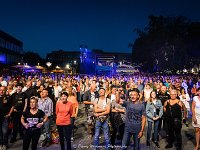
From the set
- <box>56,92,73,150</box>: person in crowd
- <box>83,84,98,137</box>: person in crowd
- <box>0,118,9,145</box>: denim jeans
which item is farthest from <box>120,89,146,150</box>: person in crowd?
<box>0,118,9,145</box>: denim jeans

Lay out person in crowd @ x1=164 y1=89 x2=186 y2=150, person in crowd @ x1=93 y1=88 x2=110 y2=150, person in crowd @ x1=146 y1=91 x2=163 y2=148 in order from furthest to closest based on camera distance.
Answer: person in crowd @ x1=146 y1=91 x2=163 y2=148
person in crowd @ x1=164 y1=89 x2=186 y2=150
person in crowd @ x1=93 y1=88 x2=110 y2=150

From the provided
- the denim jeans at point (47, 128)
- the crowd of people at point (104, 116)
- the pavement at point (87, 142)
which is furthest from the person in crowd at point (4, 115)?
the denim jeans at point (47, 128)

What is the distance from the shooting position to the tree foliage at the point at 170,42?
4697 centimetres

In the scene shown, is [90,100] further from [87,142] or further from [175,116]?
[175,116]

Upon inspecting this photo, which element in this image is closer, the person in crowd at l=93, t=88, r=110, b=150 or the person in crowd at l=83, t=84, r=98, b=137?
the person in crowd at l=93, t=88, r=110, b=150

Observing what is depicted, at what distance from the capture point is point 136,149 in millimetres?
6449

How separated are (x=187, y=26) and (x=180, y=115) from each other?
45.4 metres

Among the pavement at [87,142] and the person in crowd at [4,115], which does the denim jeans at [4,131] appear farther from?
the pavement at [87,142]

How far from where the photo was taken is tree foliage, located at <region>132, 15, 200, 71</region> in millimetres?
46969

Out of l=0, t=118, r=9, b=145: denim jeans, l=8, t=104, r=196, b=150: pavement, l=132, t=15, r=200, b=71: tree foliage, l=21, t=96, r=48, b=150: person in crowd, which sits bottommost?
l=8, t=104, r=196, b=150: pavement

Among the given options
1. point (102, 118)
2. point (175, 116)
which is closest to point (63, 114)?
point (102, 118)

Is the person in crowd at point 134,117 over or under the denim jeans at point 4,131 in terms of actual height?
over

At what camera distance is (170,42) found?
47406 mm

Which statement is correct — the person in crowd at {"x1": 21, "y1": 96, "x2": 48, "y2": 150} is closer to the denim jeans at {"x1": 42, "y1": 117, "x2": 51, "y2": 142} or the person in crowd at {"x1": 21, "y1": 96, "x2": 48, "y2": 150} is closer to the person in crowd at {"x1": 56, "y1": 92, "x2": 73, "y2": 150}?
the person in crowd at {"x1": 56, "y1": 92, "x2": 73, "y2": 150}
